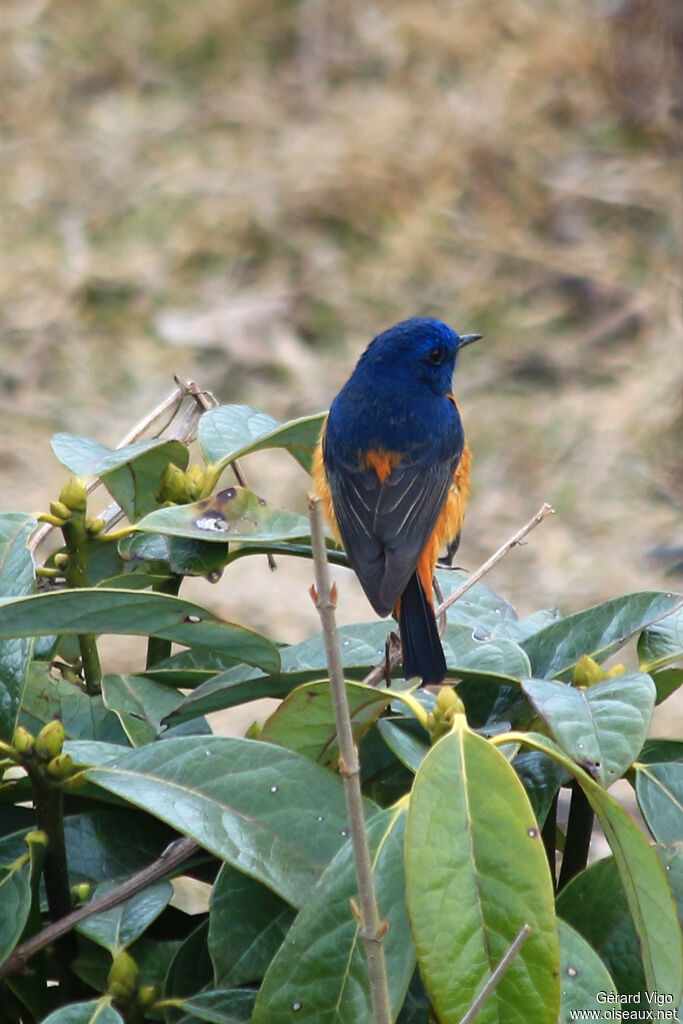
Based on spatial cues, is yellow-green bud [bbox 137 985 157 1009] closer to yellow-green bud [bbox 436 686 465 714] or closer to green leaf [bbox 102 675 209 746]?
green leaf [bbox 102 675 209 746]

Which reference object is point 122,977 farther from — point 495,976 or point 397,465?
point 397,465

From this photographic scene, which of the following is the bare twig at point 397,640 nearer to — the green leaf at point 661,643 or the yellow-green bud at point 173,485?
the green leaf at point 661,643

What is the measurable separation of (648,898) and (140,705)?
650 mm

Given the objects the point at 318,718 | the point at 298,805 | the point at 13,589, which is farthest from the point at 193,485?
the point at 298,805

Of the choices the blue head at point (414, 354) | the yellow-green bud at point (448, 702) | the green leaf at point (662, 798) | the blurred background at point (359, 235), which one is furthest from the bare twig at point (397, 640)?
the blurred background at point (359, 235)

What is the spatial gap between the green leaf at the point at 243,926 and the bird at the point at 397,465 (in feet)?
2.83

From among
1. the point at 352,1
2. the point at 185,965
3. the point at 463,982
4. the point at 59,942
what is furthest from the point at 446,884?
the point at 352,1

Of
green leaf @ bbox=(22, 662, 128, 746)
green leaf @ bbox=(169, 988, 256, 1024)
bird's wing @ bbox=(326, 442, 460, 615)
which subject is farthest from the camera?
bird's wing @ bbox=(326, 442, 460, 615)

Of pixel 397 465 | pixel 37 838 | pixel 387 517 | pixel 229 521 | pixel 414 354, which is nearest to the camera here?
pixel 37 838

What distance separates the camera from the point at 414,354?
124 inches

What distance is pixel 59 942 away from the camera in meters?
1.36

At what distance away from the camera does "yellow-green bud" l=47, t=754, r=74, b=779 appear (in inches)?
50.4

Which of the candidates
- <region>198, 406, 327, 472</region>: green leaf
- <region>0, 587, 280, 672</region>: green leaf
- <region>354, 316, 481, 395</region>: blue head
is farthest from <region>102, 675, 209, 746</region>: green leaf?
<region>354, 316, 481, 395</region>: blue head

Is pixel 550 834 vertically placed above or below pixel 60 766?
below
